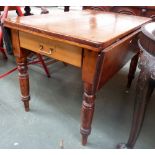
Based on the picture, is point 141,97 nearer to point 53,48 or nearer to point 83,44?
point 83,44

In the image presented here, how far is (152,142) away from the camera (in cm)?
128

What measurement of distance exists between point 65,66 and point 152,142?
52.7 inches

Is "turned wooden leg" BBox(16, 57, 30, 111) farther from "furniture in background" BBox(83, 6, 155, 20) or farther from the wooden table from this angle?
"furniture in background" BBox(83, 6, 155, 20)

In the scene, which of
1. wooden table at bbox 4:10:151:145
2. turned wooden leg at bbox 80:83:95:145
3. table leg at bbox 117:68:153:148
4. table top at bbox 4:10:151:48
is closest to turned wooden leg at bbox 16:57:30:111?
wooden table at bbox 4:10:151:145

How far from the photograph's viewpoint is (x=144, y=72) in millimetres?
861

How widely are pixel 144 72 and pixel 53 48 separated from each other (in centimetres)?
48

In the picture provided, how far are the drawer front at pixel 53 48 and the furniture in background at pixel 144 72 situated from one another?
29 centimetres

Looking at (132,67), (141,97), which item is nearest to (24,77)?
(141,97)

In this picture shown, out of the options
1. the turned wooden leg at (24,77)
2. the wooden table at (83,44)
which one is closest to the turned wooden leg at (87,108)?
the wooden table at (83,44)

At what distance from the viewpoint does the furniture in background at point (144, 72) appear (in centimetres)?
75

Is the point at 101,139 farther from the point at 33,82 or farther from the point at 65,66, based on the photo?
the point at 65,66
